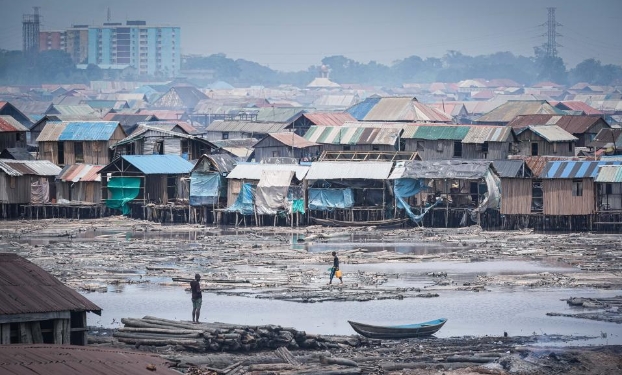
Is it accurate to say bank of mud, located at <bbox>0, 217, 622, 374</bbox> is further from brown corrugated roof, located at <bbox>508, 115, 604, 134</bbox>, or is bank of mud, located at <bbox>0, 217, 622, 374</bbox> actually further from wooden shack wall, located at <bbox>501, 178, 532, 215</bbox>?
brown corrugated roof, located at <bbox>508, 115, 604, 134</bbox>

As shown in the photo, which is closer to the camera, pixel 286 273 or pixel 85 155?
pixel 286 273

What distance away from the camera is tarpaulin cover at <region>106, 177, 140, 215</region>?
60844mm

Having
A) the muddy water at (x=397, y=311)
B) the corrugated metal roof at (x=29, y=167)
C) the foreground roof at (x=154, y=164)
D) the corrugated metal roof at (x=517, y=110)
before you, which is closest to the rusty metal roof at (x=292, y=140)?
the foreground roof at (x=154, y=164)

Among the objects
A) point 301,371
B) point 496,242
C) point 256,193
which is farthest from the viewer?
point 256,193

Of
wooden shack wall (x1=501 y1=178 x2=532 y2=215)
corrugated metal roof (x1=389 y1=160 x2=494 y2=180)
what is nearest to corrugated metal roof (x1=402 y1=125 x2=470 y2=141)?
corrugated metal roof (x1=389 y1=160 x2=494 y2=180)

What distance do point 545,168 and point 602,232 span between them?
3983 millimetres

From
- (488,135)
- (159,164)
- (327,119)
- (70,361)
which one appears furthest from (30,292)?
(327,119)

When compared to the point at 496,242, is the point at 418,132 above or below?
above

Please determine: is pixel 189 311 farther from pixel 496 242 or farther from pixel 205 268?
pixel 496 242

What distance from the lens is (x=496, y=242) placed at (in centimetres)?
4991

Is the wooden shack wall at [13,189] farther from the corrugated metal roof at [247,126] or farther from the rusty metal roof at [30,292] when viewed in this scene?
the rusty metal roof at [30,292]

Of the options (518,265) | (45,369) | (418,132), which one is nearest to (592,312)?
(518,265)

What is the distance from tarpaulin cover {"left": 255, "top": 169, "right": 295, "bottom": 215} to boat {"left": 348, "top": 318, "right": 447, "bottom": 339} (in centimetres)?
2904

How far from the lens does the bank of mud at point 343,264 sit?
2634 cm
